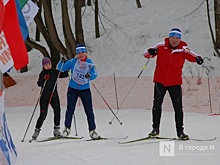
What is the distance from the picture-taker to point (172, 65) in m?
8.80

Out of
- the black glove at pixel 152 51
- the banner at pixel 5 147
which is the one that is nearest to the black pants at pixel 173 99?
the black glove at pixel 152 51

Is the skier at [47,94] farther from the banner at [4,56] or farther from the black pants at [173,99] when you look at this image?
the banner at [4,56]

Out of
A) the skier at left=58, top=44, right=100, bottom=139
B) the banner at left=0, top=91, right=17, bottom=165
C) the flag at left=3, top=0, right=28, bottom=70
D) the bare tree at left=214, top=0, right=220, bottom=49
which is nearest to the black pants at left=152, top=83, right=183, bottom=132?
the skier at left=58, top=44, right=100, bottom=139

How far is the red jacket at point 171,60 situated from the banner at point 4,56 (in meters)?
Answer: 2.27

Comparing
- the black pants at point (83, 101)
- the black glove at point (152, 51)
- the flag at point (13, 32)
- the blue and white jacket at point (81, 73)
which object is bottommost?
the black pants at point (83, 101)

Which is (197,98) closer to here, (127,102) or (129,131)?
(127,102)

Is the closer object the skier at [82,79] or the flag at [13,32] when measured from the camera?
the flag at [13,32]

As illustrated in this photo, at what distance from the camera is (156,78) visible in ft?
29.4

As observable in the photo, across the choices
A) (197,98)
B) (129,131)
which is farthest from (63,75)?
(197,98)

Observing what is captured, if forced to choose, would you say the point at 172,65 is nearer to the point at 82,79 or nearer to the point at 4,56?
the point at 82,79

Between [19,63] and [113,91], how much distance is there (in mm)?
11960

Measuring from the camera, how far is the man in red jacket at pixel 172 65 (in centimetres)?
875

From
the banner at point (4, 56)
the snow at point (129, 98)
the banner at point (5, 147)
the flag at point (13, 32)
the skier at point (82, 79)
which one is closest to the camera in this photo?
the banner at point (5, 147)

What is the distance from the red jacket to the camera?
8.77m
